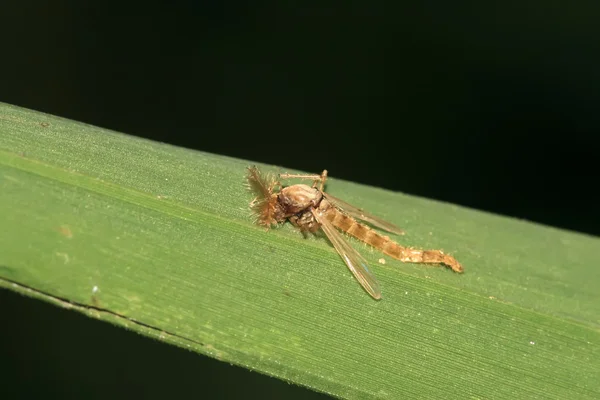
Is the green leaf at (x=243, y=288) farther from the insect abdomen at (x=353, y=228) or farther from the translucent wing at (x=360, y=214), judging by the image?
the translucent wing at (x=360, y=214)

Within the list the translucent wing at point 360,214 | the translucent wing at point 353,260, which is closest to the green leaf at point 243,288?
the translucent wing at point 353,260

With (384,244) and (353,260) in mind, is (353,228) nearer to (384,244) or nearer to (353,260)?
(384,244)

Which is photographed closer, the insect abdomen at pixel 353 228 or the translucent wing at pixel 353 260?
the translucent wing at pixel 353 260

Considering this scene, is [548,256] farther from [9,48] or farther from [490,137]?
[9,48]

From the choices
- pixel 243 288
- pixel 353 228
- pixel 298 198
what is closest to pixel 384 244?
pixel 353 228

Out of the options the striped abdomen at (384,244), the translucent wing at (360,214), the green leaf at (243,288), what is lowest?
the green leaf at (243,288)

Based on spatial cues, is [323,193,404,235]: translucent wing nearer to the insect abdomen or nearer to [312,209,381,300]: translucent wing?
the insect abdomen

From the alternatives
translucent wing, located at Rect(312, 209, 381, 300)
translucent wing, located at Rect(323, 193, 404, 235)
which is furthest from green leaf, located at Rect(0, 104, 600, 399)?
translucent wing, located at Rect(323, 193, 404, 235)
